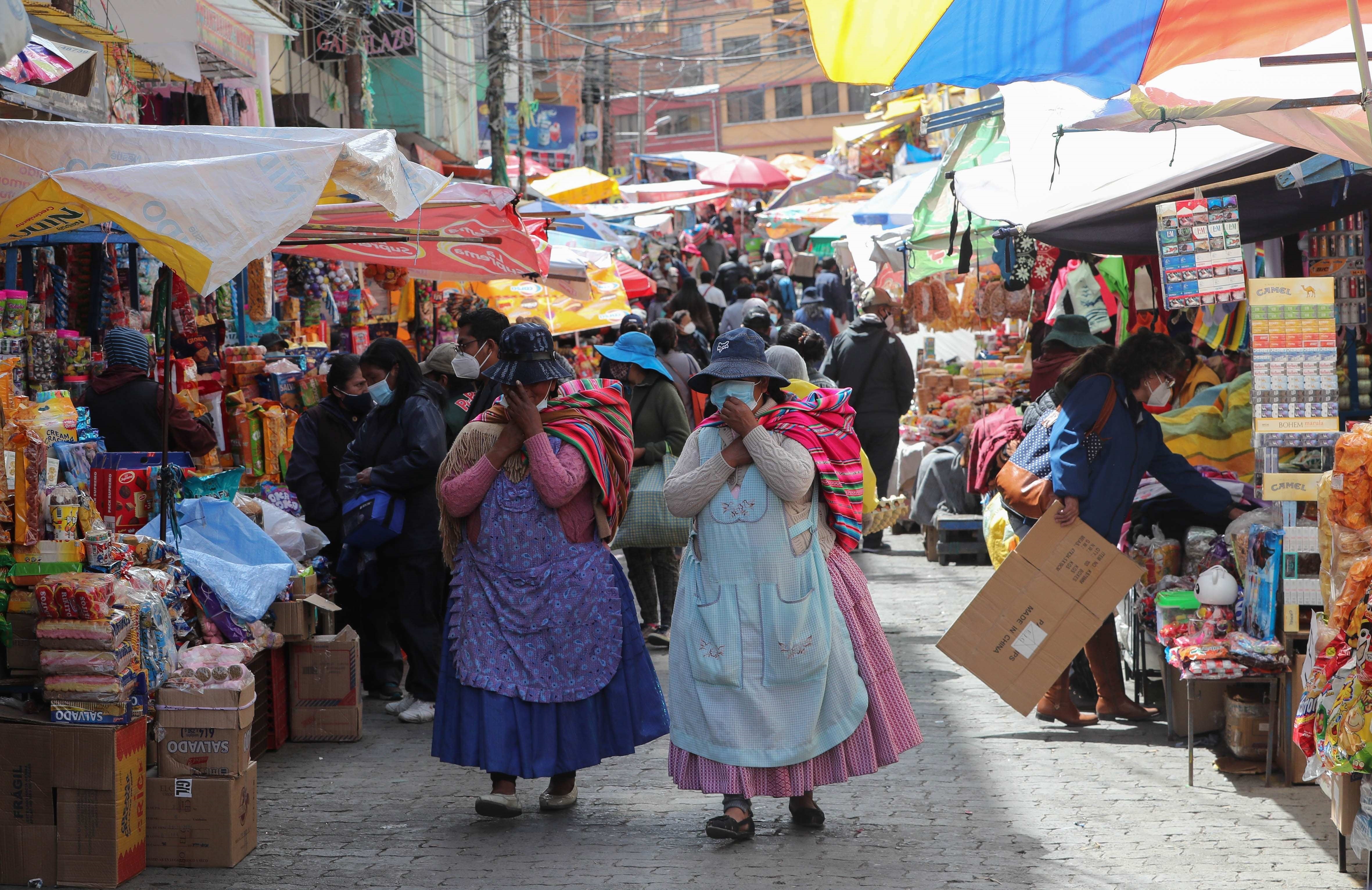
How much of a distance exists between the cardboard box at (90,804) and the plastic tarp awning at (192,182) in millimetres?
1534

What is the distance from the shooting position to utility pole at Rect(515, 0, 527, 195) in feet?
60.7

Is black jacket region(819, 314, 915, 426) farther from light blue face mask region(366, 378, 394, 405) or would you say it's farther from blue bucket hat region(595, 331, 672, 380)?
light blue face mask region(366, 378, 394, 405)

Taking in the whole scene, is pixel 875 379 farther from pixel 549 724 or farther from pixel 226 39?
pixel 549 724

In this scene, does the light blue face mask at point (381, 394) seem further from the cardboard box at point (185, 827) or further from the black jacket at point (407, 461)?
the cardboard box at point (185, 827)

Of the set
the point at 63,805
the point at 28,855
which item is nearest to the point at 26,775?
the point at 63,805

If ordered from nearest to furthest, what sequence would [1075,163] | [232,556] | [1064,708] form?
[232,556] < [1064,708] < [1075,163]

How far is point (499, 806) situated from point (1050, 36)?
3.33 m

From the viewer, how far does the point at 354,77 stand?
1386 cm

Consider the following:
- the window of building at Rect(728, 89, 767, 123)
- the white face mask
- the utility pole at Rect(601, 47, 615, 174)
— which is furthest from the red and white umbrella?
the window of building at Rect(728, 89, 767, 123)

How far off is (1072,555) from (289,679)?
367 cm

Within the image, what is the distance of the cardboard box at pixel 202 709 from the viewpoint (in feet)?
15.6

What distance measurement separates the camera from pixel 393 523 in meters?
6.67

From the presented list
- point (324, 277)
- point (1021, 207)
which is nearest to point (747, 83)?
point (324, 277)

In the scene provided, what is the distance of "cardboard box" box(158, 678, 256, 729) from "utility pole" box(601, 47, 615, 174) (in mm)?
26006
